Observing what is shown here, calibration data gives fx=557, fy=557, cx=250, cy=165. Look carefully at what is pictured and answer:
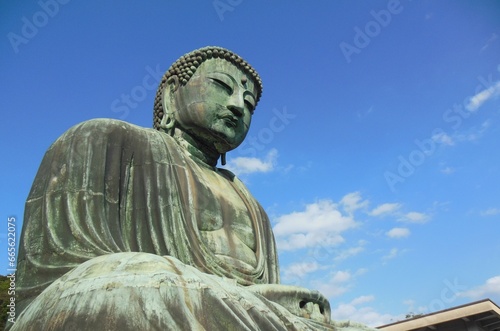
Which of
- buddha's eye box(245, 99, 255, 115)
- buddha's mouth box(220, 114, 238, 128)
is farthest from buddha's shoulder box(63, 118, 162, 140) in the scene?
buddha's eye box(245, 99, 255, 115)

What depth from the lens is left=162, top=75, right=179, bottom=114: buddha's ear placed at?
20.2ft

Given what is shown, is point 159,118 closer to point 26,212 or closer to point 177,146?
point 177,146

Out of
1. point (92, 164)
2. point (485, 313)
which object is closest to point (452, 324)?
point (485, 313)

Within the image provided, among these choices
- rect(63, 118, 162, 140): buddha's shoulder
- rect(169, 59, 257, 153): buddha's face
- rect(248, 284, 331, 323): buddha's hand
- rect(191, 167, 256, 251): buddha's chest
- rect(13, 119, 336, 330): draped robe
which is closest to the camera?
rect(13, 119, 336, 330): draped robe

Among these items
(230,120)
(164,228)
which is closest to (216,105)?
(230,120)

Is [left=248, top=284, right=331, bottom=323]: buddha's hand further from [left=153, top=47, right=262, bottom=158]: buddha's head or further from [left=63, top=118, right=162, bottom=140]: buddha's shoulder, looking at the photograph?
[left=153, top=47, right=262, bottom=158]: buddha's head

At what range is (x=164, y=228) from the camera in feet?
15.6

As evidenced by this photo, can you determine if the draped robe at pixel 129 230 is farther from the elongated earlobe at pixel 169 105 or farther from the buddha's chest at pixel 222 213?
the elongated earlobe at pixel 169 105

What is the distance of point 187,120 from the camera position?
5910 millimetres

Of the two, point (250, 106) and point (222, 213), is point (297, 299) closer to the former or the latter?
point (222, 213)

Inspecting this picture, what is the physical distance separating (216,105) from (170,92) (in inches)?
28.1

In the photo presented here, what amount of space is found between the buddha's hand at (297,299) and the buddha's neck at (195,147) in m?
2.12

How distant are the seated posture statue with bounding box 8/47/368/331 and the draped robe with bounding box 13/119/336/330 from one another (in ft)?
0.03

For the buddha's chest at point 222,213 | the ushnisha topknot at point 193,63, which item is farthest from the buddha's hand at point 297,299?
the ushnisha topknot at point 193,63
